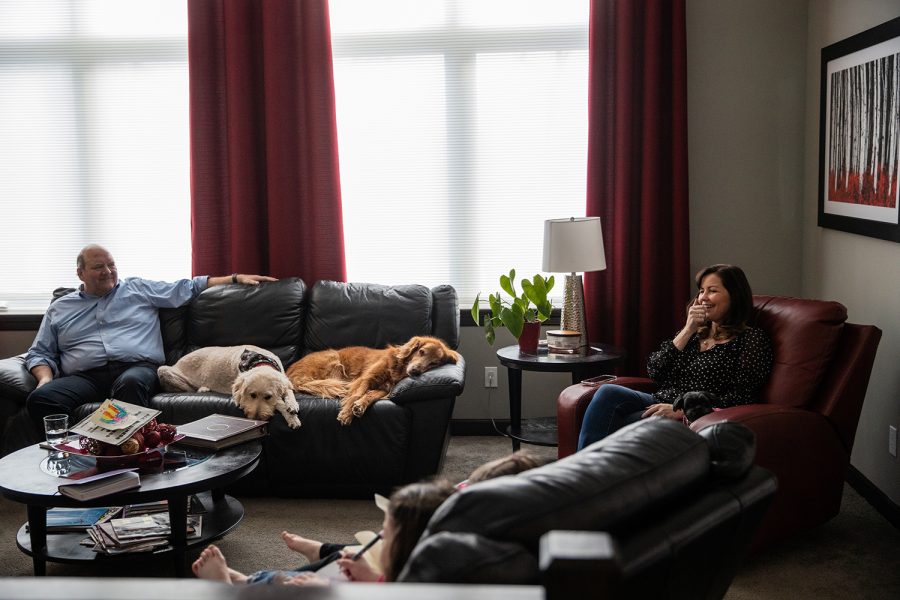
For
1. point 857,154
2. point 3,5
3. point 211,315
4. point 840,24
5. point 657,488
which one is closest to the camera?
point 657,488

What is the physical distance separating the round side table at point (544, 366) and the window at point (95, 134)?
1.99 meters

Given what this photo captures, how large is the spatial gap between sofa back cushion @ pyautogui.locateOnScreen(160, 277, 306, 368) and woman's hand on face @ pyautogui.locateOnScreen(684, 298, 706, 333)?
1909 millimetres

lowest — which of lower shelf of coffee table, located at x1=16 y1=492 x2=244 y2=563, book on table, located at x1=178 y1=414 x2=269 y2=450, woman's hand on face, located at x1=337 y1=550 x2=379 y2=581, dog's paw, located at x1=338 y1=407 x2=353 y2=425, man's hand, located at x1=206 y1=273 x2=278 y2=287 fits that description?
lower shelf of coffee table, located at x1=16 y1=492 x2=244 y2=563

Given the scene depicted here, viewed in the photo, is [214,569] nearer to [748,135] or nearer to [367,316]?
[367,316]

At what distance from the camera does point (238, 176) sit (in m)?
4.49

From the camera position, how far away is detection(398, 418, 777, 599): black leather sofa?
3.24ft

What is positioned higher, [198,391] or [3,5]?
[3,5]

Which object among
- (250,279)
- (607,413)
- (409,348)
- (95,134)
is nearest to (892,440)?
(607,413)

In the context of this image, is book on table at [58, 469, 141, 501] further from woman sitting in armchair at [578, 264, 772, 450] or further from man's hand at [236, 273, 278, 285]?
man's hand at [236, 273, 278, 285]

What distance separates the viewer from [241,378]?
3.64 metres

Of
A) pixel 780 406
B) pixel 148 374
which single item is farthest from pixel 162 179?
pixel 780 406

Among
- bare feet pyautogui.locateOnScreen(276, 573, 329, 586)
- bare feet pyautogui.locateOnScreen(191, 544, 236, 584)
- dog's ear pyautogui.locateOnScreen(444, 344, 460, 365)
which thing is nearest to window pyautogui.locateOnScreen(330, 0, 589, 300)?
dog's ear pyautogui.locateOnScreen(444, 344, 460, 365)

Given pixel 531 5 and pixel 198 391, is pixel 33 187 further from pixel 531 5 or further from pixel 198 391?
pixel 531 5

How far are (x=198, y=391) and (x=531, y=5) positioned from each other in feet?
8.37
